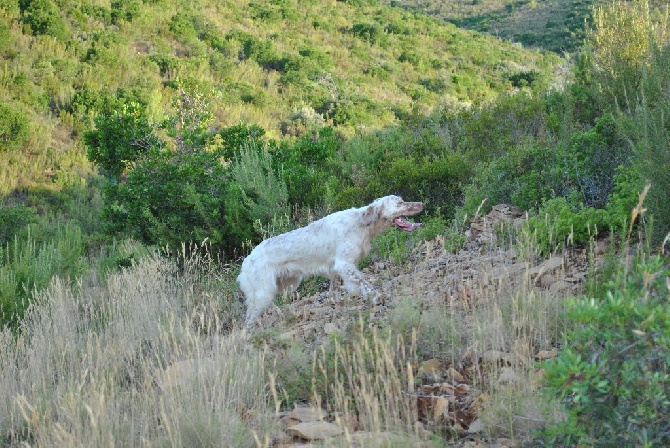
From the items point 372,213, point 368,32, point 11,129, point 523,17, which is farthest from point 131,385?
point 523,17

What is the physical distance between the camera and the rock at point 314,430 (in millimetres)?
3537

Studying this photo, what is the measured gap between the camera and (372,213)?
641 centimetres

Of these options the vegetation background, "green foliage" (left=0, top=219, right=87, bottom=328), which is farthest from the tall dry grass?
"green foliage" (left=0, top=219, right=87, bottom=328)

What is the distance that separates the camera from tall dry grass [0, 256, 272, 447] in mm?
3629

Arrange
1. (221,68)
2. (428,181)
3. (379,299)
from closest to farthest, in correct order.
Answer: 1. (379,299)
2. (428,181)
3. (221,68)

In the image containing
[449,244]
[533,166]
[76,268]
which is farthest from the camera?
[76,268]

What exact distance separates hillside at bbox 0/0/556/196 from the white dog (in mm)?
7612

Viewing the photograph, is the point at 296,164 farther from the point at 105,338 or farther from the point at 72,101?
the point at 72,101

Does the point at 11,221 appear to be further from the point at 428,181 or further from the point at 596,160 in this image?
the point at 596,160

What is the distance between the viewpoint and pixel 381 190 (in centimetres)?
974

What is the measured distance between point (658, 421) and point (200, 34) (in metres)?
23.8

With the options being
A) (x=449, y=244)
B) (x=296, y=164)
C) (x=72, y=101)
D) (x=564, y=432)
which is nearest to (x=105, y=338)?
(x=449, y=244)

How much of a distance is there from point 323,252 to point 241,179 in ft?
12.5

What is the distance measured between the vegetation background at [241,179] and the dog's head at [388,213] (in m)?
0.75
